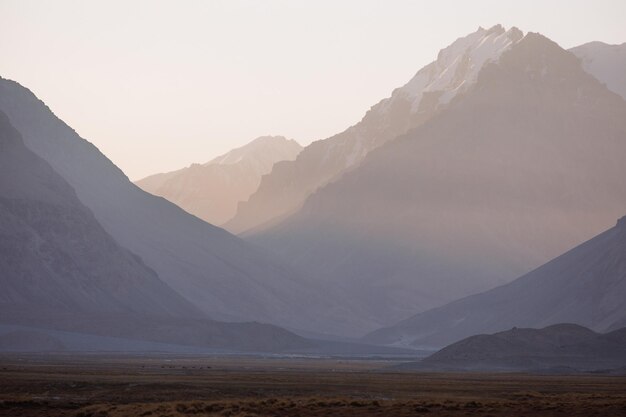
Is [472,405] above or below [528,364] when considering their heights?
below

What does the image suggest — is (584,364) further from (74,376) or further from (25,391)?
(25,391)

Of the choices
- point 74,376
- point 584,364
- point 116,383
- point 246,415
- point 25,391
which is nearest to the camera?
point 246,415

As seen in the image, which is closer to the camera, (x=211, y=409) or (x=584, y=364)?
(x=211, y=409)

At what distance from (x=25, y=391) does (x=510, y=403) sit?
34.5 meters

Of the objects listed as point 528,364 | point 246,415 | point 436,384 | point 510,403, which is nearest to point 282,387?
point 436,384

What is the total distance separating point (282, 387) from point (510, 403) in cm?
3130

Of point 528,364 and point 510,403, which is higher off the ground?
point 528,364

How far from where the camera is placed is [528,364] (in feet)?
653

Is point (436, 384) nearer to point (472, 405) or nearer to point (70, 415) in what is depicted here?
point (472, 405)

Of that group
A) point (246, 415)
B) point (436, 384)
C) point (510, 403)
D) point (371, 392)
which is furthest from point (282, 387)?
point (246, 415)

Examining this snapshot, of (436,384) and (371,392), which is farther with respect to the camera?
(436,384)

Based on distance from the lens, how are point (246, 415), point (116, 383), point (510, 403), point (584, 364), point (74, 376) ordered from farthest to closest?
point (584, 364), point (74, 376), point (116, 383), point (510, 403), point (246, 415)

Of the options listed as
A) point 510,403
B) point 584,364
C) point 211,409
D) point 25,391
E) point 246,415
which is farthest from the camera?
point 584,364

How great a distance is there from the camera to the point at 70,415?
72188 millimetres
